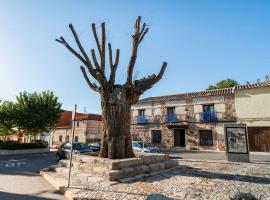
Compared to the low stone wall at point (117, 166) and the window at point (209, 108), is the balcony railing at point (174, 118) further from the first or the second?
the low stone wall at point (117, 166)

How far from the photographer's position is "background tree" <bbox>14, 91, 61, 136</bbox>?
74.9ft

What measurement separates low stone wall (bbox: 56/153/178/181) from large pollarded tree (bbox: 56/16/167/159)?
0.87 metres

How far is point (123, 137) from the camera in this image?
8.84 meters

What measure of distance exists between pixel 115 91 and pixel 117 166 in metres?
3.45

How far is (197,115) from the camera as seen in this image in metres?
24.7

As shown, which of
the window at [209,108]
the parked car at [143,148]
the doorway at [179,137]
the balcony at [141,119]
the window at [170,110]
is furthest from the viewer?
the balcony at [141,119]

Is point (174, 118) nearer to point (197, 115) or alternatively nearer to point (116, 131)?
point (197, 115)

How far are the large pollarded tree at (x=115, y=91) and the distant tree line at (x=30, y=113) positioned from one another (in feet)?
Answer: 53.7

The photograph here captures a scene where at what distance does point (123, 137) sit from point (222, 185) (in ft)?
13.9

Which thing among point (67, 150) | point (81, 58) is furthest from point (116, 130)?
point (67, 150)

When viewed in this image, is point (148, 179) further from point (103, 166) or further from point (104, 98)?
point (104, 98)

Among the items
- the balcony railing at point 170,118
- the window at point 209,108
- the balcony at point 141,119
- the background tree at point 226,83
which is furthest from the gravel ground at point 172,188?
the background tree at point 226,83

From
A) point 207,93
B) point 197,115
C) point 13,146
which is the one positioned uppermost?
point 207,93

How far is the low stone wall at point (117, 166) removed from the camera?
6.96 meters
